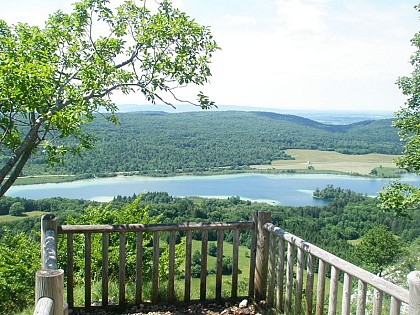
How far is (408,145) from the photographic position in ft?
33.1

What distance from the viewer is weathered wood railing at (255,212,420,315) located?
249cm

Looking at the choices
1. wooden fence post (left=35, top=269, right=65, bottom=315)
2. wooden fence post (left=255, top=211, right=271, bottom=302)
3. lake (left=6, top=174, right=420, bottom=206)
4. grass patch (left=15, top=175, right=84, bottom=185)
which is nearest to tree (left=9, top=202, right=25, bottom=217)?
lake (left=6, top=174, right=420, bottom=206)

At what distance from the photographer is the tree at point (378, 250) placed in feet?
73.9

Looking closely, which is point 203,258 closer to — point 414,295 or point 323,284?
point 323,284

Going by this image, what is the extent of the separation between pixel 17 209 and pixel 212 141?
75609mm

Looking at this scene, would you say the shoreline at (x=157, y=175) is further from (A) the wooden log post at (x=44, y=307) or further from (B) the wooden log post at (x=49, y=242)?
(A) the wooden log post at (x=44, y=307)

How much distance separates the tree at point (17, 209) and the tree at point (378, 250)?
96.8ft

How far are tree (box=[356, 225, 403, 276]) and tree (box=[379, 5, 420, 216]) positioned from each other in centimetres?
1338

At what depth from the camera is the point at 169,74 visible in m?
4.63

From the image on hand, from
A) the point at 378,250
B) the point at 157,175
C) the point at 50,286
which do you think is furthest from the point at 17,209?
the point at 157,175

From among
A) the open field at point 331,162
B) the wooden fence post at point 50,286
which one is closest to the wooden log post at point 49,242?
the wooden fence post at point 50,286

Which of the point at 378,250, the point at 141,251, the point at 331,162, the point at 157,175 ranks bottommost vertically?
the point at 157,175

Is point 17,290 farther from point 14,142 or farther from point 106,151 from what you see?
point 106,151

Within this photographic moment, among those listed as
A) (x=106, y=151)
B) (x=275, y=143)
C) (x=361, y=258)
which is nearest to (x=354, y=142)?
(x=275, y=143)
